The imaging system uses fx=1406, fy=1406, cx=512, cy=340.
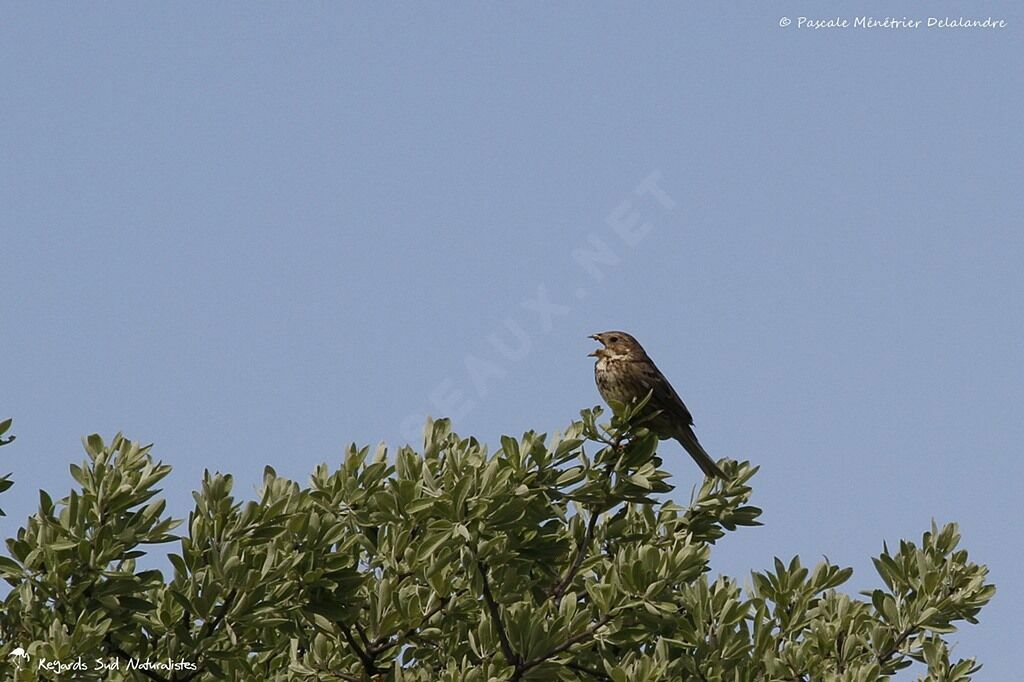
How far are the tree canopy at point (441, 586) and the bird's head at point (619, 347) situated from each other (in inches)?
49.9

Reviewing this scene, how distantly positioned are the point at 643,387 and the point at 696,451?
702 millimetres

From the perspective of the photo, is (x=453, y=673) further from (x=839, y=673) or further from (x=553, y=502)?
(x=839, y=673)

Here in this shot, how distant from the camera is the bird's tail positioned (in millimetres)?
11539

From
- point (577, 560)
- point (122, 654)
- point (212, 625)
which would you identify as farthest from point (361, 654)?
point (577, 560)

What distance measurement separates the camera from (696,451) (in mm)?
11570

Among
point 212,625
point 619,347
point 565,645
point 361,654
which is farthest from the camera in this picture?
point 619,347

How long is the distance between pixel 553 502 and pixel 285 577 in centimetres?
215

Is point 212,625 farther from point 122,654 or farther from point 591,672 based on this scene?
A: point 591,672

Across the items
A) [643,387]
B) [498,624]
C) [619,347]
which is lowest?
[498,624]

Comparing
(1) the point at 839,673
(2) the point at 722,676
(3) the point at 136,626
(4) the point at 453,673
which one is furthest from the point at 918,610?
(3) the point at 136,626

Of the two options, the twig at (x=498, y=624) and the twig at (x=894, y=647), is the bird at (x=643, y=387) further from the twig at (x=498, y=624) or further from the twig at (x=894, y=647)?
the twig at (x=498, y=624)

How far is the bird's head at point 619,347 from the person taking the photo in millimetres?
11750

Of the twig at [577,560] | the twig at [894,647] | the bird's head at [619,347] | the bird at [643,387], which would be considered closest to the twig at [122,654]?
the twig at [577,560]

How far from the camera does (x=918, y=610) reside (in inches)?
447
